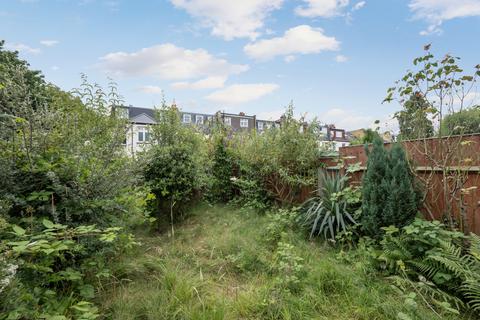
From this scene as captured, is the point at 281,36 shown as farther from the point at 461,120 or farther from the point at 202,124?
the point at 461,120

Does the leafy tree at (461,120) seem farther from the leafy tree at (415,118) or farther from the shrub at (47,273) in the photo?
the shrub at (47,273)

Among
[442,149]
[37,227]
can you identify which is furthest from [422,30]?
[37,227]

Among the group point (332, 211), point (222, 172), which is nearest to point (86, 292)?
point (332, 211)

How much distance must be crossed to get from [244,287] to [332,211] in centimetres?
181

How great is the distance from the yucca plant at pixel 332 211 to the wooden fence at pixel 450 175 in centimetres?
83

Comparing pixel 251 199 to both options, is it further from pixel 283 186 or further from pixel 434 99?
pixel 434 99

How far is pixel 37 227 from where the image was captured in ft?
5.34

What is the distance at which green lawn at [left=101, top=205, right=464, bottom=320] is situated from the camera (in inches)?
71.8

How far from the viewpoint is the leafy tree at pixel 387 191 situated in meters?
2.67

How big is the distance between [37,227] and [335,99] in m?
6.28

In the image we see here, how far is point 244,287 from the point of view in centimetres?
227

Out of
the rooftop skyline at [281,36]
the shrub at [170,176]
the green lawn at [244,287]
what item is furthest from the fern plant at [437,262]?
the shrub at [170,176]

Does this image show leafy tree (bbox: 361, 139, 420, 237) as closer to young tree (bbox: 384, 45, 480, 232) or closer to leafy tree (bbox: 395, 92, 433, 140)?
young tree (bbox: 384, 45, 480, 232)

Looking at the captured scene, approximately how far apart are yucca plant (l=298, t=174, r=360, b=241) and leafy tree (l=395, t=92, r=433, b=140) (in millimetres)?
1071
